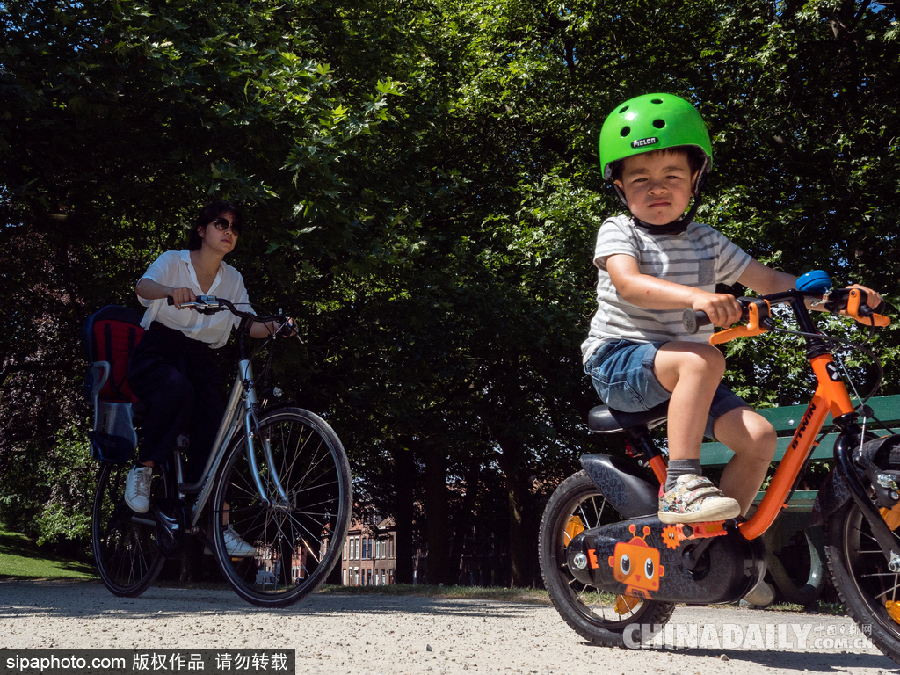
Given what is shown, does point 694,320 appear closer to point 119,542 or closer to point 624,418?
point 624,418

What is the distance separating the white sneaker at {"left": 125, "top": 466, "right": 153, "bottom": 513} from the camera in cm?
516

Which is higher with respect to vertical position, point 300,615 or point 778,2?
point 778,2

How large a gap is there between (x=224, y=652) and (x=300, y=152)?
6581mm

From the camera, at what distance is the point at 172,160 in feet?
29.6

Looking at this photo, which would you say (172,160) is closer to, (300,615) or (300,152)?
(300,152)

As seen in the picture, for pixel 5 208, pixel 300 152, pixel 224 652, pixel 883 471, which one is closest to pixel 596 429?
pixel 883 471

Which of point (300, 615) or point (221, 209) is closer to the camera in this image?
point (300, 615)

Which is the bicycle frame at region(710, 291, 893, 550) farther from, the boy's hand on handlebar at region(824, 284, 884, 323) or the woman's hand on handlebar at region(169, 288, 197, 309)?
the woman's hand on handlebar at region(169, 288, 197, 309)

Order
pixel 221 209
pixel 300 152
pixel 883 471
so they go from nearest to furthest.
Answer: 1. pixel 883 471
2. pixel 221 209
3. pixel 300 152

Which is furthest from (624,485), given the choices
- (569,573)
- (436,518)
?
(436,518)

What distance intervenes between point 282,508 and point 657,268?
218cm

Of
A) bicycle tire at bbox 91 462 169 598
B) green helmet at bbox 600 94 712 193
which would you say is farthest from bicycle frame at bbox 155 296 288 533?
green helmet at bbox 600 94 712 193

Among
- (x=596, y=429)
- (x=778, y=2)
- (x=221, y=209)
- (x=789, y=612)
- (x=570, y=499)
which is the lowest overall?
(x=789, y=612)

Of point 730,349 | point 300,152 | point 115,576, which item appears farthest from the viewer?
point 730,349
